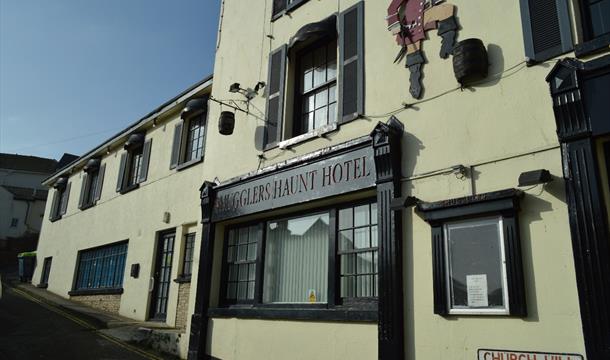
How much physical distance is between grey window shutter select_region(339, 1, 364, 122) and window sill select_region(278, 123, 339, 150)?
220mm

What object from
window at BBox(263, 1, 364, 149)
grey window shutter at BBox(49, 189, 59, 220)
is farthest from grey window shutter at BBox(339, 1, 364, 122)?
grey window shutter at BBox(49, 189, 59, 220)

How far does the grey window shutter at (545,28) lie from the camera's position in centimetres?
552

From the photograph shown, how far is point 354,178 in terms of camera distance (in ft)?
23.9

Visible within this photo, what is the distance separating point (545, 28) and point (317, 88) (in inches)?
164

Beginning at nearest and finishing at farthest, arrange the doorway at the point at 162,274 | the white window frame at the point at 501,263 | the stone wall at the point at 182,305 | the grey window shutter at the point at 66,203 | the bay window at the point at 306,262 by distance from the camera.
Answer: the white window frame at the point at 501,263 < the bay window at the point at 306,262 < the stone wall at the point at 182,305 < the doorway at the point at 162,274 < the grey window shutter at the point at 66,203

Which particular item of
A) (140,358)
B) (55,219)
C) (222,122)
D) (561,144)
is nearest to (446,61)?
(561,144)

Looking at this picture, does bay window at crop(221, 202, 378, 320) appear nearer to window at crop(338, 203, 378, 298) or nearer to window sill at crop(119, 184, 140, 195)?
window at crop(338, 203, 378, 298)

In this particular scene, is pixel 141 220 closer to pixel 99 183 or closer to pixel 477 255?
pixel 99 183

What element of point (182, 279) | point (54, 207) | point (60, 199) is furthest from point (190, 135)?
point (54, 207)

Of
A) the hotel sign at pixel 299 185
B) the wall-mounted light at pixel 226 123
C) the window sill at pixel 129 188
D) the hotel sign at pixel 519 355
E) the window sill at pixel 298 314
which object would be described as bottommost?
the hotel sign at pixel 519 355

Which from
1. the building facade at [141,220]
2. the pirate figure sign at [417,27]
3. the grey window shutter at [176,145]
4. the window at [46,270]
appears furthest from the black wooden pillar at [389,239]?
the window at [46,270]

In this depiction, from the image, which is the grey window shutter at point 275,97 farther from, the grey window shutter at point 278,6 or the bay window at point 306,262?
the bay window at point 306,262

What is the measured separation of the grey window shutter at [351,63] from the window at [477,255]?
2.34 meters

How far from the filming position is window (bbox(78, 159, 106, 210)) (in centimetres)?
1744
